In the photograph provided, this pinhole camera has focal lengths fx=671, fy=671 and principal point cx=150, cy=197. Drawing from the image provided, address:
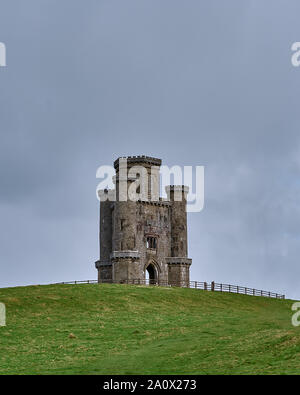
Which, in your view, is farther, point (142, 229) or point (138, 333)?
point (142, 229)

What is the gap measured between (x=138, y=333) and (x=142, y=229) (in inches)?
1589

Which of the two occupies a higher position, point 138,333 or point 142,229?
point 142,229

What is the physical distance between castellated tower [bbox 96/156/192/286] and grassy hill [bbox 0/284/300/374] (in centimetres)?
1243

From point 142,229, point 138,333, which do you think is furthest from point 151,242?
point 138,333

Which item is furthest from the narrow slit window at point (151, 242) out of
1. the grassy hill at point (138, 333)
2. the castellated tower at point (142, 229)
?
the grassy hill at point (138, 333)

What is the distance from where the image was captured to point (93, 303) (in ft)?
186

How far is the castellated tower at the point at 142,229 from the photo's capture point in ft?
263

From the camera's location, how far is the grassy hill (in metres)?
30.3

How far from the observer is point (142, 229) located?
8219 centimetres

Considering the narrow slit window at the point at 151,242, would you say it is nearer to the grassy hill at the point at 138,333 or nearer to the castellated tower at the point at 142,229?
the castellated tower at the point at 142,229

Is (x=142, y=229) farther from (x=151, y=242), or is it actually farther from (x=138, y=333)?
(x=138, y=333)

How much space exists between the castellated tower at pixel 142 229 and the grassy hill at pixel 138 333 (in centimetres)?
1243
